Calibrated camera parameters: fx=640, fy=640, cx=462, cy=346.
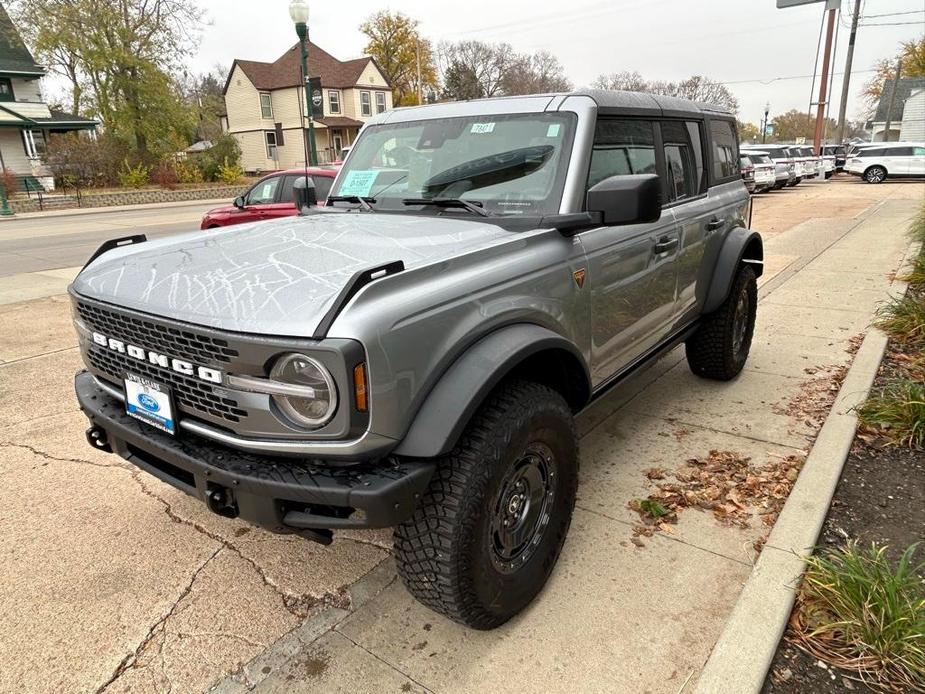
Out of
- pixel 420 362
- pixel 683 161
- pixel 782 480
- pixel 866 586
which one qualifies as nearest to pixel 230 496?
pixel 420 362

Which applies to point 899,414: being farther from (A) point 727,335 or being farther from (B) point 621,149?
(B) point 621,149

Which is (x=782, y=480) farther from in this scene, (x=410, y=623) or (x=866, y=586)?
(x=410, y=623)

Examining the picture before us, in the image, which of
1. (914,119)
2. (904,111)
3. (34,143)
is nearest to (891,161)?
(914,119)

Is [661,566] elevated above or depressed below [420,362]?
below

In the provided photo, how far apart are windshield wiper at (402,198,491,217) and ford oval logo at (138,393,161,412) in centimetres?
150

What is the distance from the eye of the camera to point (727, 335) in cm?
453

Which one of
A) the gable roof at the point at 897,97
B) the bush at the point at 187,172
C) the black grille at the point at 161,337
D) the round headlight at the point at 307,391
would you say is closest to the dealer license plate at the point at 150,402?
the black grille at the point at 161,337

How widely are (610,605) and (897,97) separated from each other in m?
67.4

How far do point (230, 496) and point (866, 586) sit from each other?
2263 mm

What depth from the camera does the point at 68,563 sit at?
287 centimetres

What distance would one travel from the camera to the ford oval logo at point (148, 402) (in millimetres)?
2240

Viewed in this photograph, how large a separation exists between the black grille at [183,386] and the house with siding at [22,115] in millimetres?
37146

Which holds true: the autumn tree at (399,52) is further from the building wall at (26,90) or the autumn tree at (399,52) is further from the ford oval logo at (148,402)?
the ford oval logo at (148,402)

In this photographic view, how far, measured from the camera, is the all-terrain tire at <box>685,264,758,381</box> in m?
4.48
